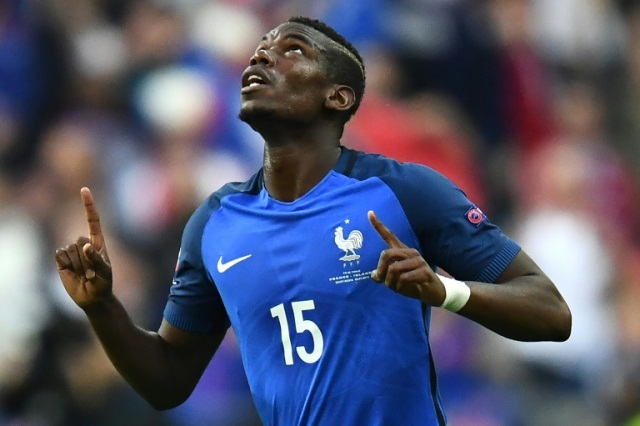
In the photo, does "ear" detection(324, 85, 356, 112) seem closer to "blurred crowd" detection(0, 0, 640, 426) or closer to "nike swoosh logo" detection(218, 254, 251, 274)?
"nike swoosh logo" detection(218, 254, 251, 274)

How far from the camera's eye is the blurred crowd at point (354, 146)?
8.70 meters

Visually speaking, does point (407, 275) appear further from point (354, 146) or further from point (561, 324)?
point (354, 146)

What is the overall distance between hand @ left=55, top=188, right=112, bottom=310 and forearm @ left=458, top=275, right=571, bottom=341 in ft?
4.68

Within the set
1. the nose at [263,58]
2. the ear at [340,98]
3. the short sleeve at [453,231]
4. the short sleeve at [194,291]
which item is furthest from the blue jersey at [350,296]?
the nose at [263,58]

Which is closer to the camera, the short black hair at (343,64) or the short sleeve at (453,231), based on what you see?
the short sleeve at (453,231)

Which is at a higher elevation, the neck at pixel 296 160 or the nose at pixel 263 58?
the nose at pixel 263 58

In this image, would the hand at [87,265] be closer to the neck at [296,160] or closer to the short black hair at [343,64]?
the neck at [296,160]

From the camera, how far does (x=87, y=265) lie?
500 cm

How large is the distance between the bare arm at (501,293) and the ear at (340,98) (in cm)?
94

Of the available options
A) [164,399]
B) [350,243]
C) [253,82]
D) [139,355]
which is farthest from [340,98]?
[164,399]

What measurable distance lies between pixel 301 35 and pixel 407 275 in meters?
1.51

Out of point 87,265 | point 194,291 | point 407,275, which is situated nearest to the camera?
point 407,275

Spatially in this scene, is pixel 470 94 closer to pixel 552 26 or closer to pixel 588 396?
pixel 552 26

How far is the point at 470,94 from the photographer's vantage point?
10.6 m
